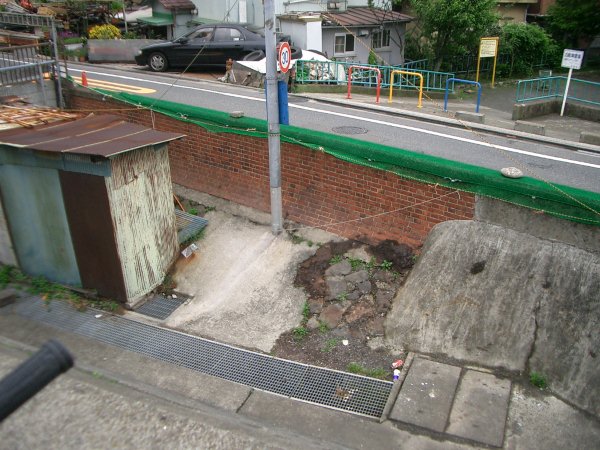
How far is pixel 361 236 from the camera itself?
834 centimetres

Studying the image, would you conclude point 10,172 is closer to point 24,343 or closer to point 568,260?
point 24,343

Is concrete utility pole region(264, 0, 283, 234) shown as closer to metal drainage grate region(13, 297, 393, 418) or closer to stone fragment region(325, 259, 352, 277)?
stone fragment region(325, 259, 352, 277)

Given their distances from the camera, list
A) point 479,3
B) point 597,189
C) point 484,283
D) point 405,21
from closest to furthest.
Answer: point 484,283, point 597,189, point 479,3, point 405,21

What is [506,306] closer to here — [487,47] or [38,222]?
[38,222]

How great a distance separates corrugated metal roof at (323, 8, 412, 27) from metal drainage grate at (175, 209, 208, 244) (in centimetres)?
1566

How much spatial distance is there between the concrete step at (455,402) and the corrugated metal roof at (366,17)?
19152 mm

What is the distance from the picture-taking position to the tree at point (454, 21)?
2191 centimetres

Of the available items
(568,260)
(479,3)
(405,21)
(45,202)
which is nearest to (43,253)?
(45,202)

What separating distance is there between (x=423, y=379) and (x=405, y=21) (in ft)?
75.6

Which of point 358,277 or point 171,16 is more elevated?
point 171,16

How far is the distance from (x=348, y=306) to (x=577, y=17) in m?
27.4

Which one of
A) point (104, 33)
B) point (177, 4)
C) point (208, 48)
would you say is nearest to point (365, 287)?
point (208, 48)

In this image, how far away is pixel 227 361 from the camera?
6.74m

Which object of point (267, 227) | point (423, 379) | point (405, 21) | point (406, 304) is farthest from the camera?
point (405, 21)
